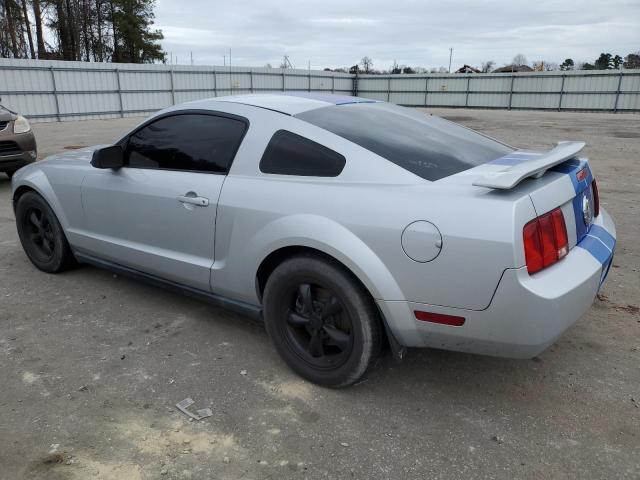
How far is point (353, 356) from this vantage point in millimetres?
2531

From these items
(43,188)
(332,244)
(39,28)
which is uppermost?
(39,28)

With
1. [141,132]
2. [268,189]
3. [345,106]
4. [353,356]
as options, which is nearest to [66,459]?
[353,356]

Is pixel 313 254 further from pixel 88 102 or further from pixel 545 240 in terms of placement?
pixel 88 102

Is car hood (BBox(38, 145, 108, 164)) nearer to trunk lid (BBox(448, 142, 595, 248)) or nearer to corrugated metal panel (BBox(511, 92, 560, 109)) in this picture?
trunk lid (BBox(448, 142, 595, 248))

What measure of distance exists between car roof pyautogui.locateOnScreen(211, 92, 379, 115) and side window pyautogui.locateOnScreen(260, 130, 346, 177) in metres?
0.22

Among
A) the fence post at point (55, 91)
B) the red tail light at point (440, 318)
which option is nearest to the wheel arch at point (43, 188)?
the red tail light at point (440, 318)

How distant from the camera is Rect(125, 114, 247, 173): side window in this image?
3047mm

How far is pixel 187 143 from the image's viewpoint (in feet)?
10.7

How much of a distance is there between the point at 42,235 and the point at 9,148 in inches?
174

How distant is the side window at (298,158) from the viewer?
2627 mm

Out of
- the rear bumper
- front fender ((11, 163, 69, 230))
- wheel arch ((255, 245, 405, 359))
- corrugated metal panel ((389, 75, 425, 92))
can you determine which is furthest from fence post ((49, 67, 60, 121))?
the rear bumper

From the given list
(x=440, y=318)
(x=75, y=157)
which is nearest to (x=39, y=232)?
(x=75, y=157)

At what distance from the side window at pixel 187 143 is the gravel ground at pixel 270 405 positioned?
108 cm

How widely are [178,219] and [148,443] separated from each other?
4.38 ft
